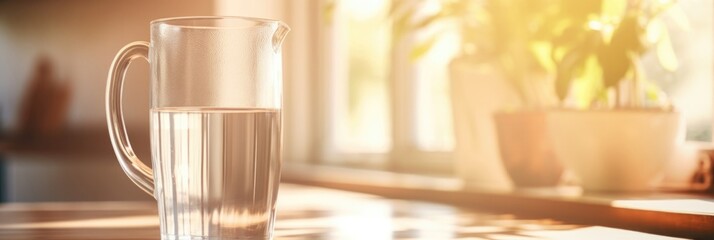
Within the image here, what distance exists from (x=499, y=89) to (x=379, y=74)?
1096mm

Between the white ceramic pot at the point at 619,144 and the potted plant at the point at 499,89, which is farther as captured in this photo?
the potted plant at the point at 499,89

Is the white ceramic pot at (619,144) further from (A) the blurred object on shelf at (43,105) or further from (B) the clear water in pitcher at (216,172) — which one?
(A) the blurred object on shelf at (43,105)

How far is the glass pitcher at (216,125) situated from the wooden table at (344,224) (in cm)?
11

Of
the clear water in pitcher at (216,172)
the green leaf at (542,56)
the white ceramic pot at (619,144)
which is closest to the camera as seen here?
the clear water in pitcher at (216,172)

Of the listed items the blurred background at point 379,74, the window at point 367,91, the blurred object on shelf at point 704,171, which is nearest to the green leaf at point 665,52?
the blurred background at point 379,74

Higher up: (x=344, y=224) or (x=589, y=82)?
(x=589, y=82)

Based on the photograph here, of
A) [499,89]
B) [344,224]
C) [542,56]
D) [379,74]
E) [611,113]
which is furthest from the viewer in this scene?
[379,74]

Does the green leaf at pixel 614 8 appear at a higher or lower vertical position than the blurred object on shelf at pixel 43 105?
higher

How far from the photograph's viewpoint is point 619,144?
1116 millimetres

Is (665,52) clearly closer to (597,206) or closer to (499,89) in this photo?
(499,89)

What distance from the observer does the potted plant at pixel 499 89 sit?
1269 millimetres

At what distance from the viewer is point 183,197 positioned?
0.67 m

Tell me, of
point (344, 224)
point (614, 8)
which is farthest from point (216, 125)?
point (614, 8)

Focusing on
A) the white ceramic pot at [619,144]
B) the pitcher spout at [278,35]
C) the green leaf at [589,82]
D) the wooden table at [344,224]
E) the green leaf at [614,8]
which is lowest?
the wooden table at [344,224]
